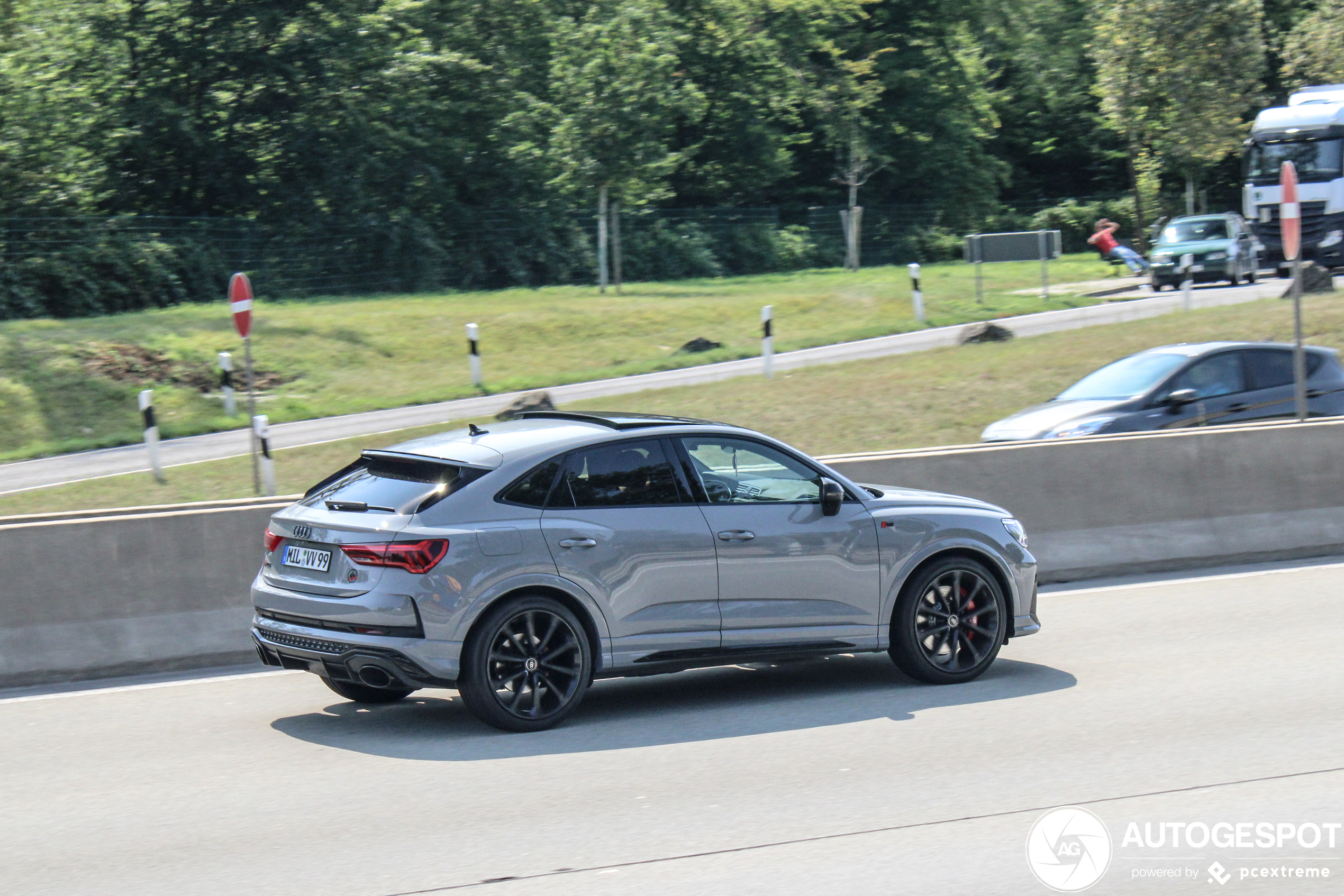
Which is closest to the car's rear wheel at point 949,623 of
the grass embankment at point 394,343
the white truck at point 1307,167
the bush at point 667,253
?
the grass embankment at point 394,343

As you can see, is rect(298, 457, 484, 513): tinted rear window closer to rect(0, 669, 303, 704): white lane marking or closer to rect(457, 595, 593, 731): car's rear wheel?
rect(457, 595, 593, 731): car's rear wheel

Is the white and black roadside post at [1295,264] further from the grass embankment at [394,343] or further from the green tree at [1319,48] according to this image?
the green tree at [1319,48]

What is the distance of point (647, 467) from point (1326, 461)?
7.53m

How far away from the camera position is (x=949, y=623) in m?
8.46

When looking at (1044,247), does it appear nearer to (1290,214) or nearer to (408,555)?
(1290,214)

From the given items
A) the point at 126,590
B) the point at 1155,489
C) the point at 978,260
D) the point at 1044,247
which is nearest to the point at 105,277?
the point at 978,260

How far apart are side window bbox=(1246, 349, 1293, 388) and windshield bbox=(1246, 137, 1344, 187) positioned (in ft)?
71.5

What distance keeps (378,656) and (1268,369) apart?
10925mm

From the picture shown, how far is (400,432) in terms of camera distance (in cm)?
1972

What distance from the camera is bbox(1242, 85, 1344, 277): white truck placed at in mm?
35156

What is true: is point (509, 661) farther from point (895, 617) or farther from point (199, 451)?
point (199, 451)

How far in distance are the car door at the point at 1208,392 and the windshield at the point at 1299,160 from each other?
875 inches

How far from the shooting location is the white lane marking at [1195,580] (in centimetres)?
1151

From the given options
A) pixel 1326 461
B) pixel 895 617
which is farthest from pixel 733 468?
pixel 1326 461
